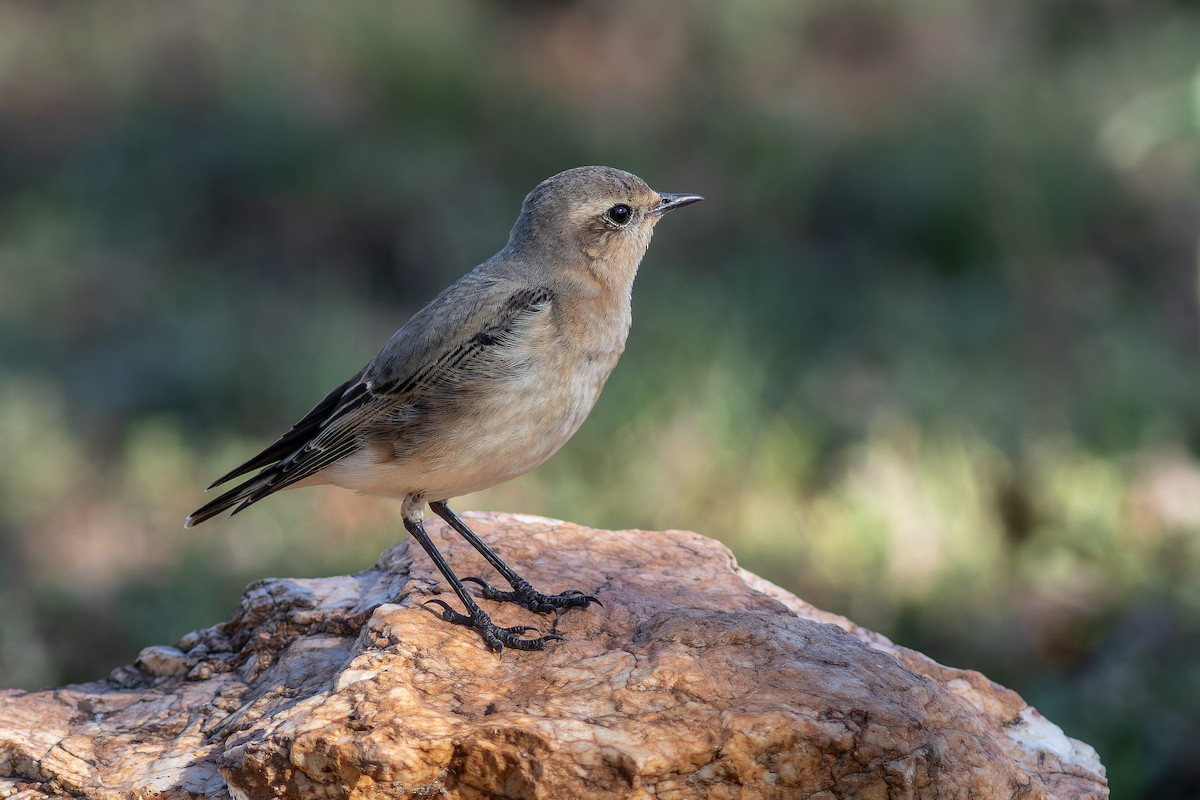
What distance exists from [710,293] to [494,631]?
6.88m

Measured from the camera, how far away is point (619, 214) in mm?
5191

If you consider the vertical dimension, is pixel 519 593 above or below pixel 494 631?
above

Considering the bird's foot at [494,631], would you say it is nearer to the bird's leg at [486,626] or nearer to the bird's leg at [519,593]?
the bird's leg at [486,626]

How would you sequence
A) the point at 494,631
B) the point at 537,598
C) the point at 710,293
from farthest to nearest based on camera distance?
1. the point at 710,293
2. the point at 537,598
3. the point at 494,631

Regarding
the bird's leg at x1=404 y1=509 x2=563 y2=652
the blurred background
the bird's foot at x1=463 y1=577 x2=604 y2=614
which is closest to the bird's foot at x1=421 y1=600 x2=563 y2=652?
the bird's leg at x1=404 y1=509 x2=563 y2=652

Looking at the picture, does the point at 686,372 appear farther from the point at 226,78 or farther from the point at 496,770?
the point at 226,78

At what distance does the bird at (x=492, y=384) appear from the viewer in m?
4.60

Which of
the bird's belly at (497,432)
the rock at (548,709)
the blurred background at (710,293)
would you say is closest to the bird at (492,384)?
the bird's belly at (497,432)

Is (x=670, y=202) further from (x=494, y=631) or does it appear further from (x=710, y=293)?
(x=710, y=293)

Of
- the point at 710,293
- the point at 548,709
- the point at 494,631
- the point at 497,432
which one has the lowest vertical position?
the point at 548,709

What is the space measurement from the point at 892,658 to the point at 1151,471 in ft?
15.1

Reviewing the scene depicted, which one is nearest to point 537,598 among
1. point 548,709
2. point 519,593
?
point 519,593

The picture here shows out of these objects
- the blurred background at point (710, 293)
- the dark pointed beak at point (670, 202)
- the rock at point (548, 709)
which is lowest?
the rock at point (548, 709)

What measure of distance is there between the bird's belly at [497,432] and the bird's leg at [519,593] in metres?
0.21
